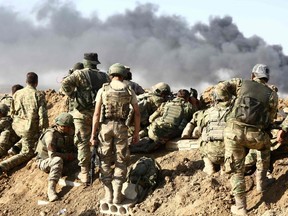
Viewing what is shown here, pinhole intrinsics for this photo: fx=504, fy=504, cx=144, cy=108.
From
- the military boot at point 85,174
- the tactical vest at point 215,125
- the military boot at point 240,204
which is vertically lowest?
the military boot at point 240,204

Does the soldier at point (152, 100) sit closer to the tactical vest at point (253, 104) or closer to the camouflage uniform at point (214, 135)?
the camouflage uniform at point (214, 135)

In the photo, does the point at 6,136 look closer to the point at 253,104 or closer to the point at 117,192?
the point at 117,192

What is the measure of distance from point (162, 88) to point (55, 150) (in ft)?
8.81

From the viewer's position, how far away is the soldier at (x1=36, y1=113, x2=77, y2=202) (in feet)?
28.5

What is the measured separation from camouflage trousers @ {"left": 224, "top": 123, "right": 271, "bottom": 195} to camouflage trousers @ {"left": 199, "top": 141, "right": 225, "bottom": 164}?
95cm

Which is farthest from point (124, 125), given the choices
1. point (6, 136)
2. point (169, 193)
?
point (6, 136)

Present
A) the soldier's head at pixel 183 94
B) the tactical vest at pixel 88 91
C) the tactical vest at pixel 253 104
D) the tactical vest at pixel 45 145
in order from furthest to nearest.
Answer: the soldier's head at pixel 183 94 → the tactical vest at pixel 45 145 → the tactical vest at pixel 88 91 → the tactical vest at pixel 253 104

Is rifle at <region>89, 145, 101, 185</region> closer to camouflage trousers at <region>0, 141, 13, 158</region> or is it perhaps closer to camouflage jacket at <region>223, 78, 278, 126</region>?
camouflage jacket at <region>223, 78, 278, 126</region>

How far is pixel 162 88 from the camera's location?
10.4 metres

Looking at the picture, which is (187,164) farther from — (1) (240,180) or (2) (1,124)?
(2) (1,124)

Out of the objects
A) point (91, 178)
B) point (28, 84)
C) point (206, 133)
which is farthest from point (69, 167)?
point (206, 133)

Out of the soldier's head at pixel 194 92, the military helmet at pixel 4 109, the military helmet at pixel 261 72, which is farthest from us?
the military helmet at pixel 4 109

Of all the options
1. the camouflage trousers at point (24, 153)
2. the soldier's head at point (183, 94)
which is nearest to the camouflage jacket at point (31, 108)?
the camouflage trousers at point (24, 153)

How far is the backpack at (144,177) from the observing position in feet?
26.3
